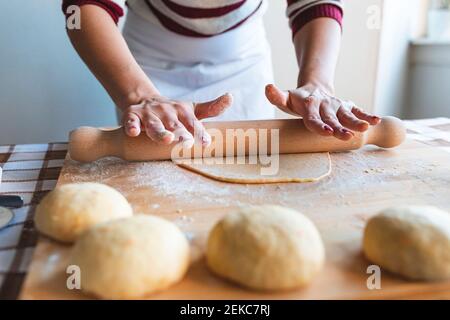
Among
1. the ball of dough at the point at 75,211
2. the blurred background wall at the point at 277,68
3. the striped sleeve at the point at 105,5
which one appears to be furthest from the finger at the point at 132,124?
the blurred background wall at the point at 277,68

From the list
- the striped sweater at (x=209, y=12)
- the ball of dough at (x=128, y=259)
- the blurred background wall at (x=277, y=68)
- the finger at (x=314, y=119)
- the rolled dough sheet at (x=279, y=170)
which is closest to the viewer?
the ball of dough at (x=128, y=259)

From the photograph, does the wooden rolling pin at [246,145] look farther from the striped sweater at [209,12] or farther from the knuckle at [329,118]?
the striped sweater at [209,12]

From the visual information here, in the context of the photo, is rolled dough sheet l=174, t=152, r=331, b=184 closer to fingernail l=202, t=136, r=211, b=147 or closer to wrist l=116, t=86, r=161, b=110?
fingernail l=202, t=136, r=211, b=147

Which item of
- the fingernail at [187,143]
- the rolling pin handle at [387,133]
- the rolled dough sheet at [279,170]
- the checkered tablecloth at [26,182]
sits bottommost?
the checkered tablecloth at [26,182]

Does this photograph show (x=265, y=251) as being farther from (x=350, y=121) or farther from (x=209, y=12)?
(x=209, y=12)

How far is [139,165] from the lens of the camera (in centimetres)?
99

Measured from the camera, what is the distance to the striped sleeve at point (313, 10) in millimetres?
1334

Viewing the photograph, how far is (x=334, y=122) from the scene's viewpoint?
1.01 m

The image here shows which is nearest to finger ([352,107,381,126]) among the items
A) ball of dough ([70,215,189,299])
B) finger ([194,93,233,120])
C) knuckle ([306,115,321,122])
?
knuckle ([306,115,321,122])

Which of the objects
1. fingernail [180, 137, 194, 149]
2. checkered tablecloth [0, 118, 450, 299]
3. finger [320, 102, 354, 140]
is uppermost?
finger [320, 102, 354, 140]

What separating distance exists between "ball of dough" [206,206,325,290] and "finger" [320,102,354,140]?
0.44 meters

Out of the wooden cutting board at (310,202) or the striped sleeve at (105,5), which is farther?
the striped sleeve at (105,5)

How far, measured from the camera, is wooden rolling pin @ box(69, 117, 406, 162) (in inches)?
38.7
